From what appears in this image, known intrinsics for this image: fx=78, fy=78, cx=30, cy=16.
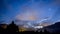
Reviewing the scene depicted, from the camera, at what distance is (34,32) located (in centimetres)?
221

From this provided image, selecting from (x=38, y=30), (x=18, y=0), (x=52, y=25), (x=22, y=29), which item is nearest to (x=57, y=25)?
(x=52, y=25)

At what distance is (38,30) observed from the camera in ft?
7.06

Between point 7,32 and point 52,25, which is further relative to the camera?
point 7,32

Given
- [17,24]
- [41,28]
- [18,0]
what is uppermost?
[18,0]

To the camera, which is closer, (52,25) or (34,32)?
(52,25)

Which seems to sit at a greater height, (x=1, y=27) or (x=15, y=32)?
(x=1, y=27)

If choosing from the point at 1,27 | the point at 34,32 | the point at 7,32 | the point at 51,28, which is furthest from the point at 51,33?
the point at 1,27

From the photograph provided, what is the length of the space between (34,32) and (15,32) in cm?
55

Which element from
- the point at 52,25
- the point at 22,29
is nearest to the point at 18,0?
the point at 22,29

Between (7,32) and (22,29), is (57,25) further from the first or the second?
(7,32)

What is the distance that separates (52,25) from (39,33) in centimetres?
43

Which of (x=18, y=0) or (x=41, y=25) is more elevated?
(x=18, y=0)

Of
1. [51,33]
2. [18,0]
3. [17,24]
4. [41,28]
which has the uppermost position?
[18,0]

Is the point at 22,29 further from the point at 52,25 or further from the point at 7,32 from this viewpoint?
the point at 52,25
